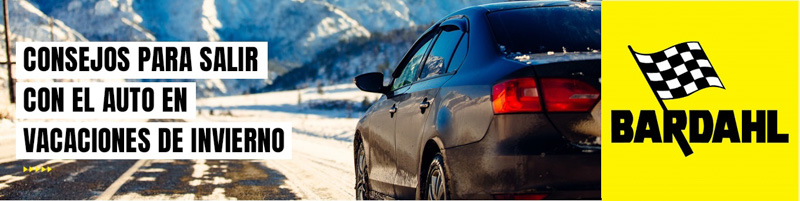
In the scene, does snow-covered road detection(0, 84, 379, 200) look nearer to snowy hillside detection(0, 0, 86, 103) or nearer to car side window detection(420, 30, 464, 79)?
car side window detection(420, 30, 464, 79)

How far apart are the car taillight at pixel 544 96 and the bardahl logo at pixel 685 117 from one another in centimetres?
13

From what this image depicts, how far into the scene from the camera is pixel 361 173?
6.85 metres

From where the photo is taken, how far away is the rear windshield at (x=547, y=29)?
3.93 meters

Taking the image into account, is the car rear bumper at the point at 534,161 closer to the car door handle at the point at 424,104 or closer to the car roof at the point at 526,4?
the car door handle at the point at 424,104

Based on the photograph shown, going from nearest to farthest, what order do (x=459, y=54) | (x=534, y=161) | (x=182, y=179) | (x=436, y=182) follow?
(x=534, y=161)
(x=436, y=182)
(x=459, y=54)
(x=182, y=179)

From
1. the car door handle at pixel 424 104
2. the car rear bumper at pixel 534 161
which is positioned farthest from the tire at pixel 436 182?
the car rear bumper at pixel 534 161

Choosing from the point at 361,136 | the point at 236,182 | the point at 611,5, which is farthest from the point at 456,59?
the point at 236,182

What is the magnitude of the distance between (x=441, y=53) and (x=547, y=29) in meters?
0.92

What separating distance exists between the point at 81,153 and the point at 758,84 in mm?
15282

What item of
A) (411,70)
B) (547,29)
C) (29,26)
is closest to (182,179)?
(411,70)

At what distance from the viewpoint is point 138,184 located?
33.5 feet

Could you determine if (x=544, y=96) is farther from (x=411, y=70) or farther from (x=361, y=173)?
(x=361, y=173)

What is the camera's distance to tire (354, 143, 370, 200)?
6.54 metres

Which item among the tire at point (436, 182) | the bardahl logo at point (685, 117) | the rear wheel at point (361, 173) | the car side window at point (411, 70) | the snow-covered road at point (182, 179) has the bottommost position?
the snow-covered road at point (182, 179)
